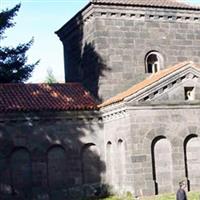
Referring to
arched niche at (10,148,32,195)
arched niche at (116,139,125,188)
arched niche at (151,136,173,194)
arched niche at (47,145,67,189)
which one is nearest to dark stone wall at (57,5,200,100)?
arched niche at (116,139,125,188)

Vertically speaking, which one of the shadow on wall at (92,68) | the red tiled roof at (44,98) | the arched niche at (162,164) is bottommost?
the arched niche at (162,164)

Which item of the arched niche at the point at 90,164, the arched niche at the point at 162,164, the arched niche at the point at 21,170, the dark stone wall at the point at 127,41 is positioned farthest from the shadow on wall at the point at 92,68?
the arched niche at the point at 21,170

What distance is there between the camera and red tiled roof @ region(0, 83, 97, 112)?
2202 cm

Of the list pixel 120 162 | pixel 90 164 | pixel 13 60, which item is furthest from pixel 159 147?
pixel 13 60

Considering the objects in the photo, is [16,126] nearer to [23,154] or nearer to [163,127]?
[23,154]

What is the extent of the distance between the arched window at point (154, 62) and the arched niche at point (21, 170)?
7734 mm

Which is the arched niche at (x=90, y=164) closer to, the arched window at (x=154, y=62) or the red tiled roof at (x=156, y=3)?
the arched window at (x=154, y=62)

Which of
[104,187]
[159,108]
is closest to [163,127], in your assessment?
[159,108]

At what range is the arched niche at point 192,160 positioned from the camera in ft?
68.3

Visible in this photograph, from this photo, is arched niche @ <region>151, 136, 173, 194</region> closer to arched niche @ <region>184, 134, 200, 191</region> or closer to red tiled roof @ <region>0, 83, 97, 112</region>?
arched niche @ <region>184, 134, 200, 191</region>

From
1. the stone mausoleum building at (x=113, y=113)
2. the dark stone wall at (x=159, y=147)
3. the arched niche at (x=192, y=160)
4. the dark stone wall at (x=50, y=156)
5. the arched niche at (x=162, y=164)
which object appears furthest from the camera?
the dark stone wall at (x=50, y=156)

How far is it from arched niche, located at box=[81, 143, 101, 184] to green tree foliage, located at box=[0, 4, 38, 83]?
10.3 metres

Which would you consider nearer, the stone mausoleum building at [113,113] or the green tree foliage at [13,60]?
the stone mausoleum building at [113,113]

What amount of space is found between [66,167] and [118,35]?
705cm
